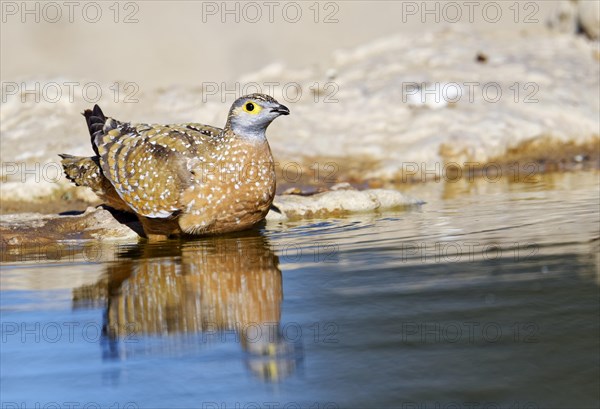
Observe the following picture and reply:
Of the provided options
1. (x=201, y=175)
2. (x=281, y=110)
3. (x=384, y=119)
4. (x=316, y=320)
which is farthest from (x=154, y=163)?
(x=384, y=119)

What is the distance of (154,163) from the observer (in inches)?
328

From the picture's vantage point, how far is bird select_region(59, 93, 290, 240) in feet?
26.8

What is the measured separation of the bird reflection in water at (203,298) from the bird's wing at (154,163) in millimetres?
509

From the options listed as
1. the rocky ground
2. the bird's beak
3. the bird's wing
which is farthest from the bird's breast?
the rocky ground

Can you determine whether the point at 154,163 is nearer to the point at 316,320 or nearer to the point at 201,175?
the point at 201,175

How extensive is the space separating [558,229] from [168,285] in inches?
125

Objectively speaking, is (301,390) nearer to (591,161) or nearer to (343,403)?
(343,403)

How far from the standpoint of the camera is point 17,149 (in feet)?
41.4

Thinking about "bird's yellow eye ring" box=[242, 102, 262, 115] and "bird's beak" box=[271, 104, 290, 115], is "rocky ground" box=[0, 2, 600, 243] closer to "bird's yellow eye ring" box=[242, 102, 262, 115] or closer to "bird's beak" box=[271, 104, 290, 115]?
"bird's yellow eye ring" box=[242, 102, 262, 115]

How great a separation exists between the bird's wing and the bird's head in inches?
11.0

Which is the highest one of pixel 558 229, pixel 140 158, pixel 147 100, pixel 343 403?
pixel 147 100

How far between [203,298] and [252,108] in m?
2.87

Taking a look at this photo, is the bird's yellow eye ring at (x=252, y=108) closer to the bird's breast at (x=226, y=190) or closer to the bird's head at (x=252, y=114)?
the bird's head at (x=252, y=114)

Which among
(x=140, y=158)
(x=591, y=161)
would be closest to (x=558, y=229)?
(x=140, y=158)
